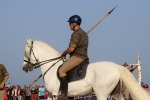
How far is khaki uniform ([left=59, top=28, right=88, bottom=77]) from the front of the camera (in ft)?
35.2

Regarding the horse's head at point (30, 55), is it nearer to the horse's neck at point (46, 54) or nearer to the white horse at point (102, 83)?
the horse's neck at point (46, 54)

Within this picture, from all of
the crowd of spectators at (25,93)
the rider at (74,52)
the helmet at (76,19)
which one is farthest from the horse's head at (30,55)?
the crowd of spectators at (25,93)

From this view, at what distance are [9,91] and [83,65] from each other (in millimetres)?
19516

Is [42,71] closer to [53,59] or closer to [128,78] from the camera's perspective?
[53,59]

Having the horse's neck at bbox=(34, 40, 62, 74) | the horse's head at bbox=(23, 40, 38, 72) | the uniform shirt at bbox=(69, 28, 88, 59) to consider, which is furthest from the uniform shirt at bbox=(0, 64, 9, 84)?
the uniform shirt at bbox=(69, 28, 88, 59)

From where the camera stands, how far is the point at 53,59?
11.5 m

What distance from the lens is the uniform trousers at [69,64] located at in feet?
35.2

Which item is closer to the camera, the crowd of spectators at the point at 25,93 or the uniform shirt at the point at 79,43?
the uniform shirt at the point at 79,43

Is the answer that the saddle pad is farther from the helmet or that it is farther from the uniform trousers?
the helmet

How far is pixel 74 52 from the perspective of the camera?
11.0 metres

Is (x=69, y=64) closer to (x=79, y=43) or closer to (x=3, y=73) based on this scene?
(x=79, y=43)

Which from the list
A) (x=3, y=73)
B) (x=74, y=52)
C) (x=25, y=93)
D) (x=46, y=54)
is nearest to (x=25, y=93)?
(x=25, y=93)

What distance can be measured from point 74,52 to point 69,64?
1.48 ft

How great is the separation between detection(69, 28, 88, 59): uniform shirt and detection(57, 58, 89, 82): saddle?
0.73ft
